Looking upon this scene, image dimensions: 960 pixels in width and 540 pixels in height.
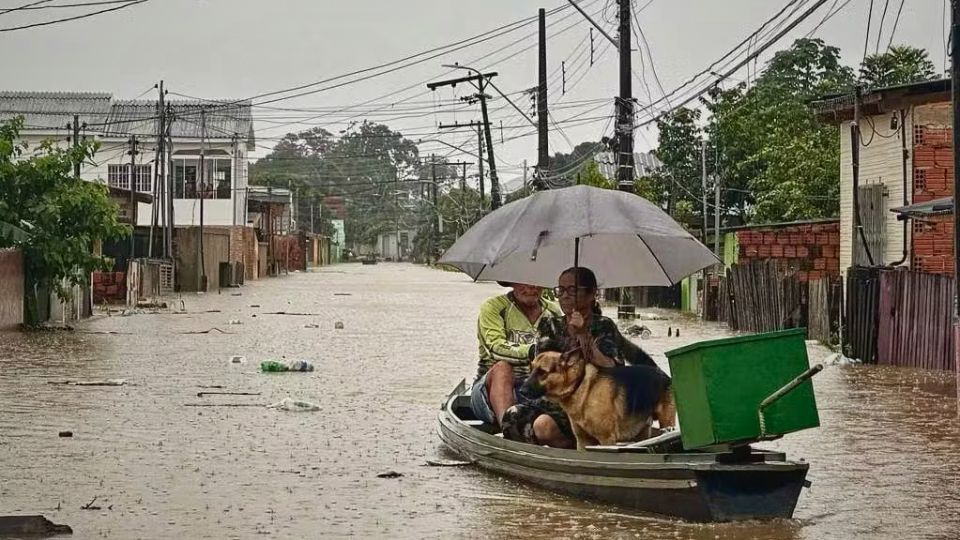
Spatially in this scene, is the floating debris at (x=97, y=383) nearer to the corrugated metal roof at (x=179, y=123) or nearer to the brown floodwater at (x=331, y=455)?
the brown floodwater at (x=331, y=455)

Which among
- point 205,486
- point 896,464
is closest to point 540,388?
point 205,486

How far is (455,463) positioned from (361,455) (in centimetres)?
120

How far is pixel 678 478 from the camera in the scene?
8219 millimetres

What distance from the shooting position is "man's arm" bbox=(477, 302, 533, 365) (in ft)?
33.8

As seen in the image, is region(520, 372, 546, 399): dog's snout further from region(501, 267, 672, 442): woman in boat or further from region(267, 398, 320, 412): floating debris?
region(267, 398, 320, 412): floating debris

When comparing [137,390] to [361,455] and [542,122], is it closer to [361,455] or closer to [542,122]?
[361,455]

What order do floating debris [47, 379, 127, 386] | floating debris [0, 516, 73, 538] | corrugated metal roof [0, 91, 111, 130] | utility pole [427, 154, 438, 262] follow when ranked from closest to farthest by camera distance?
floating debris [0, 516, 73, 538] < floating debris [47, 379, 127, 386] < corrugated metal roof [0, 91, 111, 130] < utility pole [427, 154, 438, 262]

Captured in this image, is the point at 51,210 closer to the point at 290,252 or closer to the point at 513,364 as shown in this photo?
the point at 513,364

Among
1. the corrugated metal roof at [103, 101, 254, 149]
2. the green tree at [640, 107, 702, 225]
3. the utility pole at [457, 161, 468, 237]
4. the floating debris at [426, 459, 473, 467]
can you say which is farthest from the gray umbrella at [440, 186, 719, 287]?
the utility pole at [457, 161, 468, 237]

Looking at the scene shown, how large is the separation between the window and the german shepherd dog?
63853 millimetres

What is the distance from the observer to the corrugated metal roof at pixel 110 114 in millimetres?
69875

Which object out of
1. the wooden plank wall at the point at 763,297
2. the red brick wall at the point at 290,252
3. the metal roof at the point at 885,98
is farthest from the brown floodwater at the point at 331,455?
the red brick wall at the point at 290,252

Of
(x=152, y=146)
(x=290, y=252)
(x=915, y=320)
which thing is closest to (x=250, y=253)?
(x=152, y=146)

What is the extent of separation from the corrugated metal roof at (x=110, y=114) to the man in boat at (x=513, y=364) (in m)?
59.0
